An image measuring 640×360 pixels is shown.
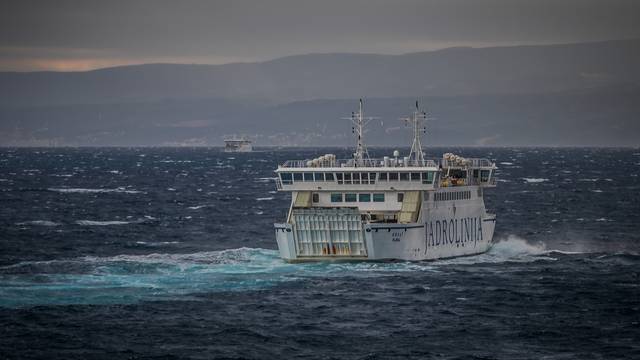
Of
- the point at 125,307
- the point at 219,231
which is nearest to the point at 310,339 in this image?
the point at 125,307

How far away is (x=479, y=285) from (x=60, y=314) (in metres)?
21.9

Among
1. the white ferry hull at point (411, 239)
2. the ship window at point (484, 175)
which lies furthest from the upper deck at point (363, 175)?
the ship window at point (484, 175)

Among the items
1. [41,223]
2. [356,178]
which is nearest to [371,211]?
[356,178]

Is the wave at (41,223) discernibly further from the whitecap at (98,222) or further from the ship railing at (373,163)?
the ship railing at (373,163)

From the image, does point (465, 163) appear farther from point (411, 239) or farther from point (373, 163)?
point (411, 239)

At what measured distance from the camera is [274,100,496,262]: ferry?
70500 mm

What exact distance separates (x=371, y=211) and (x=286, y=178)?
17.4 ft

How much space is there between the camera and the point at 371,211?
73.4m

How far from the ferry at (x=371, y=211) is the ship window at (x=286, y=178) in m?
0.05

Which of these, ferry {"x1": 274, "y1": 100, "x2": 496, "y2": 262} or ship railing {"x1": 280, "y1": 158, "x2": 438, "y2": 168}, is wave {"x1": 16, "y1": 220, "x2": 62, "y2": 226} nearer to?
ferry {"x1": 274, "y1": 100, "x2": 496, "y2": 262}

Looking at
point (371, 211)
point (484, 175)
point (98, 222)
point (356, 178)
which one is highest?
point (356, 178)

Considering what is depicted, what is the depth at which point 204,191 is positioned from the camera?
164250mm

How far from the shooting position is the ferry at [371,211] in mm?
70500

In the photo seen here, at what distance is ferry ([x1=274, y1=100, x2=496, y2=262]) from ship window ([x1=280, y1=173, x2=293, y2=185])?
0.15 ft
